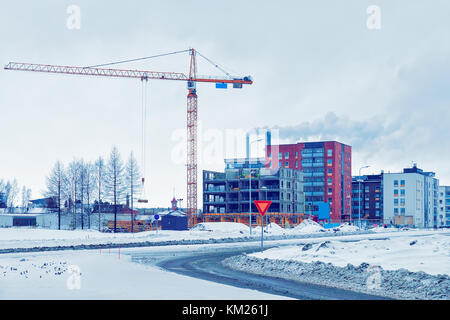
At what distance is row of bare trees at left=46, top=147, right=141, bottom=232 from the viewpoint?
84688mm

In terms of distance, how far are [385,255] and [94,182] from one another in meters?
75.4

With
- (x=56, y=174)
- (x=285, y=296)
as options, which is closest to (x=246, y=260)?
(x=285, y=296)

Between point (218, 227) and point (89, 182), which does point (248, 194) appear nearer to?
point (218, 227)

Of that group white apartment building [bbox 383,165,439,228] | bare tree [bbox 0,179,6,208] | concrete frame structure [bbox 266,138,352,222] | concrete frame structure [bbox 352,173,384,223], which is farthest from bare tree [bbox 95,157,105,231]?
concrete frame structure [bbox 352,173,384,223]

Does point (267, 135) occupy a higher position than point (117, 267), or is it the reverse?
point (267, 135)

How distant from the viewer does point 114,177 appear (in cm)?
8419

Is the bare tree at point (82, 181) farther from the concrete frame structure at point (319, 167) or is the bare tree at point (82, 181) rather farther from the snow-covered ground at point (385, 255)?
the concrete frame structure at point (319, 167)

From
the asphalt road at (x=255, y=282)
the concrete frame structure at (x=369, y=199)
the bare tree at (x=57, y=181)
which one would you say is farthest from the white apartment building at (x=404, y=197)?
the asphalt road at (x=255, y=282)

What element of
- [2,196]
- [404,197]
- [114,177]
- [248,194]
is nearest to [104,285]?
[114,177]

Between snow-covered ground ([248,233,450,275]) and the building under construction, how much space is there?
8774 cm

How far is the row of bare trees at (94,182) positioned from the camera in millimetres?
84688

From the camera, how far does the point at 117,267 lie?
24203 millimetres
